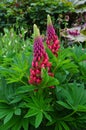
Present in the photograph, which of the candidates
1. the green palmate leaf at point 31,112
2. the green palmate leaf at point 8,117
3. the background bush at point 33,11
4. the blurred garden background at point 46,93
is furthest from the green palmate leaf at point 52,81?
the background bush at point 33,11

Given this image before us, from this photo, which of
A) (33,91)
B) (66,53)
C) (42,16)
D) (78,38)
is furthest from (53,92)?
(42,16)

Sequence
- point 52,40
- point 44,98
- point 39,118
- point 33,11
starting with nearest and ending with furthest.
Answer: point 39,118
point 44,98
point 52,40
point 33,11

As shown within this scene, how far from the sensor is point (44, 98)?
80.3 inches

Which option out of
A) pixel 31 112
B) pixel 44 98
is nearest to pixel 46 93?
pixel 44 98

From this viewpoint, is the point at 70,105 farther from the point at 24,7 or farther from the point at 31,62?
the point at 24,7

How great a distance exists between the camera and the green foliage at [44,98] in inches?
77.3

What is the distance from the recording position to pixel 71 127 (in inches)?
85.2

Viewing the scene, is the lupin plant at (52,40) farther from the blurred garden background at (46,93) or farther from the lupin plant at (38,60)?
the lupin plant at (38,60)

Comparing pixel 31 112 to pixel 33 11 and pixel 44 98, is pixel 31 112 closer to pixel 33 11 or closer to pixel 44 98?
pixel 44 98

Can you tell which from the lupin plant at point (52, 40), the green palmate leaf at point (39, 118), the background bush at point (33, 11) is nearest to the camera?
the green palmate leaf at point (39, 118)

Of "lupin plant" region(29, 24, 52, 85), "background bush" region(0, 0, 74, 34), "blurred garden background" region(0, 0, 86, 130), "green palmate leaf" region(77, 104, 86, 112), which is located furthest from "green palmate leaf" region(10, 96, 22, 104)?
"background bush" region(0, 0, 74, 34)

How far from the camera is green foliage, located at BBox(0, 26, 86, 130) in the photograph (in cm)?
196

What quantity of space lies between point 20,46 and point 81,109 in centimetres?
285

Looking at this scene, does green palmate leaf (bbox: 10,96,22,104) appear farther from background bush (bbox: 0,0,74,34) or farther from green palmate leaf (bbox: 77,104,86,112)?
background bush (bbox: 0,0,74,34)
